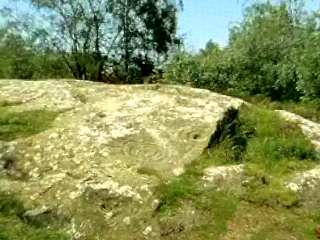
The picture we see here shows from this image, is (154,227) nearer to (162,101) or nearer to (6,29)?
(162,101)

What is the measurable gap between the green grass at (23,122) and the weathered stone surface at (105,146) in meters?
0.12

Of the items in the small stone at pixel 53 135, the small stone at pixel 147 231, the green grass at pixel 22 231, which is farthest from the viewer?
the small stone at pixel 53 135

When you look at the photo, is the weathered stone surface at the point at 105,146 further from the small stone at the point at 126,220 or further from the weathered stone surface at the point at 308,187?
the weathered stone surface at the point at 308,187

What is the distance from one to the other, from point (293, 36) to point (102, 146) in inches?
1107

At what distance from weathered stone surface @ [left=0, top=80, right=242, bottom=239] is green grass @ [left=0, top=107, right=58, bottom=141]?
117 mm

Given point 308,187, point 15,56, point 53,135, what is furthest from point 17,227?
point 15,56

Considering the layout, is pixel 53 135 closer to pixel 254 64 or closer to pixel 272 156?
pixel 272 156

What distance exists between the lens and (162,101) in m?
8.57

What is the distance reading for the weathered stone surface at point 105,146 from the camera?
21.4 feet

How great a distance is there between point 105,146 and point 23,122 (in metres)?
1.16

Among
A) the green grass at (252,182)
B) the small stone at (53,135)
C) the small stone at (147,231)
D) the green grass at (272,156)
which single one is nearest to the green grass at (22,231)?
the small stone at (147,231)

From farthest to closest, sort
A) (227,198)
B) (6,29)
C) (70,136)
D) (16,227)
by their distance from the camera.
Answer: (6,29) < (70,136) < (227,198) < (16,227)

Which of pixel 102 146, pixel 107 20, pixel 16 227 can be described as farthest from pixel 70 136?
pixel 107 20

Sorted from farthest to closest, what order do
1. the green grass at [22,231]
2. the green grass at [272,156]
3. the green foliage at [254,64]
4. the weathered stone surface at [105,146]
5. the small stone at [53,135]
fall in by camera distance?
the green foliage at [254,64], the small stone at [53,135], the green grass at [272,156], the weathered stone surface at [105,146], the green grass at [22,231]
